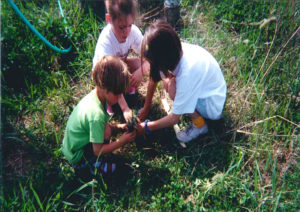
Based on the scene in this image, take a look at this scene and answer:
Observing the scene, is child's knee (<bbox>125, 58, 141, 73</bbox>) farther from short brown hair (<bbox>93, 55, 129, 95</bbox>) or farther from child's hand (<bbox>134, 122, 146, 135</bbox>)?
short brown hair (<bbox>93, 55, 129, 95</bbox>)

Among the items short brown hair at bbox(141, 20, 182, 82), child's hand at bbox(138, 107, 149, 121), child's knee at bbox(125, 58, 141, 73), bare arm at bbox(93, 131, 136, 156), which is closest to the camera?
short brown hair at bbox(141, 20, 182, 82)

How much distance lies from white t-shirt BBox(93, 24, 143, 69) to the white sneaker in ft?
3.32

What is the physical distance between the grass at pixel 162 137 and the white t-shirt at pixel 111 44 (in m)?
0.55

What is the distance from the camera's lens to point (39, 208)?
197cm

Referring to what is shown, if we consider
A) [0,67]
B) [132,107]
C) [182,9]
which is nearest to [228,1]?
[182,9]

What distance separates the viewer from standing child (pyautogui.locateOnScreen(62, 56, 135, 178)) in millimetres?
1863

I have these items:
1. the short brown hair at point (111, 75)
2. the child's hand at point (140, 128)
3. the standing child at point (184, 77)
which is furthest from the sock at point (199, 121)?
the short brown hair at point (111, 75)

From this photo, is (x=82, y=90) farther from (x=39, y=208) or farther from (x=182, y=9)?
(x=182, y=9)

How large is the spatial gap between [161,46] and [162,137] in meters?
1.02

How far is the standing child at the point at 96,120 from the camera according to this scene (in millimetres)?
1863

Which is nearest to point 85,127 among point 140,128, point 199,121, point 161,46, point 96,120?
point 96,120

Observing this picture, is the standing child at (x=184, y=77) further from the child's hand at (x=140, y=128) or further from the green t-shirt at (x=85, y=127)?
the green t-shirt at (x=85, y=127)

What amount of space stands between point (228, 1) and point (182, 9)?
0.66m

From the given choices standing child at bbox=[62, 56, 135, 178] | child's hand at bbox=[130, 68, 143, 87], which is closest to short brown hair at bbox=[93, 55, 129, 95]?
standing child at bbox=[62, 56, 135, 178]
